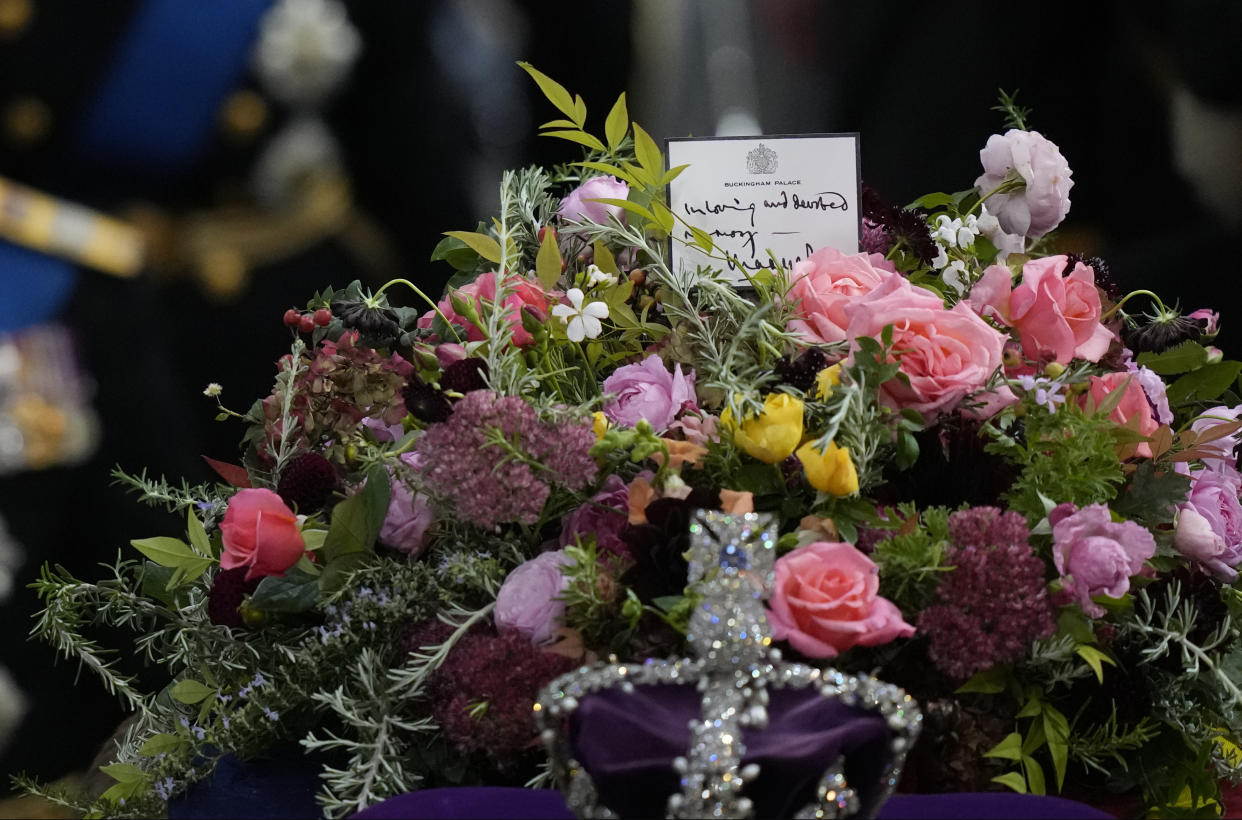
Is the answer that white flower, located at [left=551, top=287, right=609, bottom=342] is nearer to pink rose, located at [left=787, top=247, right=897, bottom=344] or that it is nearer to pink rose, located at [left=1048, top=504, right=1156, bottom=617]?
pink rose, located at [left=787, top=247, right=897, bottom=344]

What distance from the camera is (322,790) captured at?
78 cm

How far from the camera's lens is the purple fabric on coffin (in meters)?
0.63

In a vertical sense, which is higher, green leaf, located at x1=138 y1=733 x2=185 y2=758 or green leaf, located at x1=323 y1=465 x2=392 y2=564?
green leaf, located at x1=323 y1=465 x2=392 y2=564

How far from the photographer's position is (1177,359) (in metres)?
0.96

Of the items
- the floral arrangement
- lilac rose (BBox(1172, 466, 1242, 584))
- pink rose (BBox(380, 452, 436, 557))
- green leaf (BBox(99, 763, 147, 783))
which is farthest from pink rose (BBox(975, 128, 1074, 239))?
green leaf (BBox(99, 763, 147, 783))

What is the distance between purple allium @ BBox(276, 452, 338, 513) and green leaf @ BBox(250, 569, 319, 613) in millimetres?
63

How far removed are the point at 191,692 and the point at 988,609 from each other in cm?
55

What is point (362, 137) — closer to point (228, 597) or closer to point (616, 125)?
point (616, 125)

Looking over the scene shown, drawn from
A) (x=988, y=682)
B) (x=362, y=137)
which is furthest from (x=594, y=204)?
(x=362, y=137)

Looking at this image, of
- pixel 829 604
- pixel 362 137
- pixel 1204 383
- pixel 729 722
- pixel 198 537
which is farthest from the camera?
pixel 362 137

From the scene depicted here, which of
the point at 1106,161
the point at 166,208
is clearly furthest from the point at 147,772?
the point at 1106,161

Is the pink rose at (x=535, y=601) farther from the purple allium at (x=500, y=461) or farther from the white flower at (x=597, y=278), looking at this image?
the white flower at (x=597, y=278)

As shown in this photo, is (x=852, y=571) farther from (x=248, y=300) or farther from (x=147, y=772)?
(x=248, y=300)

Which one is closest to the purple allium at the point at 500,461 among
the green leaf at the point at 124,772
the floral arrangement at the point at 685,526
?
the floral arrangement at the point at 685,526
